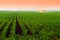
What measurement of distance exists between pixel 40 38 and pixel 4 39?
2.85 meters

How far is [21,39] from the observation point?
15.0m

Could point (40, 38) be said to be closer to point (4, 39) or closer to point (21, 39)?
point (21, 39)

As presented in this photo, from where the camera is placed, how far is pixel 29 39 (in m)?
14.8

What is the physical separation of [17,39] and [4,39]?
102cm

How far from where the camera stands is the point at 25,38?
602 inches

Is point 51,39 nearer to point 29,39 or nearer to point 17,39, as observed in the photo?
point 29,39

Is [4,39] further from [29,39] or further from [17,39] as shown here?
[29,39]

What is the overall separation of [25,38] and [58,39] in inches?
104

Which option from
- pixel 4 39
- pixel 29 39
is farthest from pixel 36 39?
pixel 4 39

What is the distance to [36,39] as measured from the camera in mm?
14719

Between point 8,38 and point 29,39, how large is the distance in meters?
1.77

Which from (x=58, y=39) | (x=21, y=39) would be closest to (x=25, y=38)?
(x=21, y=39)

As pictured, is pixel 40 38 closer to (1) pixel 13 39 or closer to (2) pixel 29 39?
(2) pixel 29 39

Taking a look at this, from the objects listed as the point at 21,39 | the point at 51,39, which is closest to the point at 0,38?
the point at 21,39
